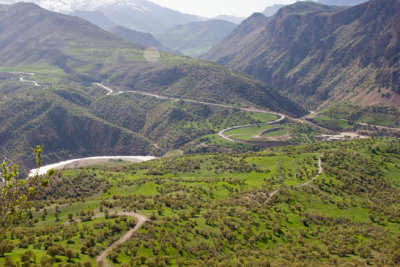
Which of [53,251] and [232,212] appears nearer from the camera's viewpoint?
[53,251]

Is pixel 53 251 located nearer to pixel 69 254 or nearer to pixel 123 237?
pixel 69 254

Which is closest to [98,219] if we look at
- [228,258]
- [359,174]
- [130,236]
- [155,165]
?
[130,236]

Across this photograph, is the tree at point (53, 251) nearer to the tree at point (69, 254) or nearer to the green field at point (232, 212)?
the green field at point (232, 212)

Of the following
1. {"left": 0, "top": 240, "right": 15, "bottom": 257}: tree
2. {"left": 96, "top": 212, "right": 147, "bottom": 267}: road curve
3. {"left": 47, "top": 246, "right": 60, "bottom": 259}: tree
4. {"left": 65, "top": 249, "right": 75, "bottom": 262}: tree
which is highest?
{"left": 0, "top": 240, "right": 15, "bottom": 257}: tree

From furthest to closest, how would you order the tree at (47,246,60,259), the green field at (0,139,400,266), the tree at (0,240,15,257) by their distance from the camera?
the green field at (0,139,400,266) → the tree at (47,246,60,259) → the tree at (0,240,15,257)

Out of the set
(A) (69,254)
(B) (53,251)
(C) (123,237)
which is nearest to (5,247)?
(B) (53,251)

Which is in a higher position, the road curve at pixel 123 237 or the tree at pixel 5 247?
the tree at pixel 5 247

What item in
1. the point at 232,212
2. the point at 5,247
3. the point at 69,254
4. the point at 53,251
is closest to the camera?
the point at 5,247

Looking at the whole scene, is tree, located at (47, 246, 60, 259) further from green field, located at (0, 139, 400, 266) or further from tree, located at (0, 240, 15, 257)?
tree, located at (0, 240, 15, 257)

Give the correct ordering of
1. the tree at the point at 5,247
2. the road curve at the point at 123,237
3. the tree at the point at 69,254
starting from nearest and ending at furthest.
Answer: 1. the tree at the point at 5,247
2. the tree at the point at 69,254
3. the road curve at the point at 123,237

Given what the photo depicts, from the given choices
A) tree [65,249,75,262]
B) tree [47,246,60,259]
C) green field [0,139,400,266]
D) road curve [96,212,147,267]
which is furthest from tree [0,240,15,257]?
road curve [96,212,147,267]

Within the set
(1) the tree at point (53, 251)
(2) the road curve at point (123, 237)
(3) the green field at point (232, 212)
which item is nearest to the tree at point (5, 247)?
(3) the green field at point (232, 212)

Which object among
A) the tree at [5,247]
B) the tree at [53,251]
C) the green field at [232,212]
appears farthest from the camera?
the green field at [232,212]
